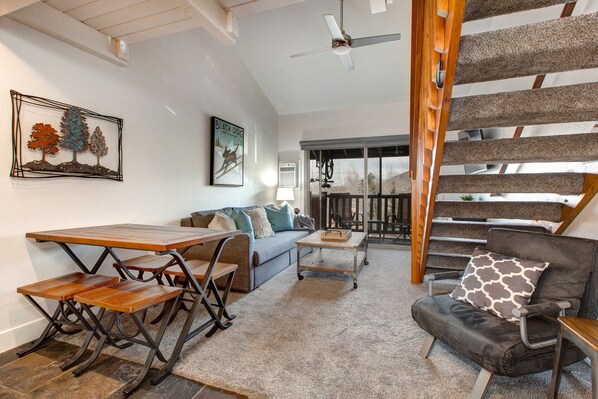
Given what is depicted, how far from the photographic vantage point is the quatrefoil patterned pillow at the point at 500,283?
1.78 metres

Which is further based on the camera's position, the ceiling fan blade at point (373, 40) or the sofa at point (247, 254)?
the ceiling fan blade at point (373, 40)

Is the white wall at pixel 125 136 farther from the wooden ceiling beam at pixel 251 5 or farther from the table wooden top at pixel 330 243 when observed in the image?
the table wooden top at pixel 330 243

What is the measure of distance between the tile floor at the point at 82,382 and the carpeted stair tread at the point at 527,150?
2.06 meters

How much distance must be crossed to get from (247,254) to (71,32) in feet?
7.81

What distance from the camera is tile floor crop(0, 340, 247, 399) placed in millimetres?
1595

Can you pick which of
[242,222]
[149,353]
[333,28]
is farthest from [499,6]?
[242,222]

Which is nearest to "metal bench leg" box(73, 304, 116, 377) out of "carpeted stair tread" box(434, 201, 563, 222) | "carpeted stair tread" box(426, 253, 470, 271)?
"carpeted stair tread" box(434, 201, 563, 222)

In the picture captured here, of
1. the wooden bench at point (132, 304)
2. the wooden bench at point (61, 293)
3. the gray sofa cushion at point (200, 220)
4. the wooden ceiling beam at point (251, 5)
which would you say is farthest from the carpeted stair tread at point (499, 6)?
the gray sofa cushion at point (200, 220)

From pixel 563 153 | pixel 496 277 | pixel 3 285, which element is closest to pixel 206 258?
pixel 3 285

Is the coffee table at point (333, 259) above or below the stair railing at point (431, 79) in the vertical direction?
below

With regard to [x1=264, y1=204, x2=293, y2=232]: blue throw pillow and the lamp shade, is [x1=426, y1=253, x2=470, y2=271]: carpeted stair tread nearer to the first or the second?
[x1=264, y1=204, x2=293, y2=232]: blue throw pillow

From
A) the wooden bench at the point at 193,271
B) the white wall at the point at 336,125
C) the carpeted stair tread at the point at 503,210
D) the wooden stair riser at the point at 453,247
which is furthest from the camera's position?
the white wall at the point at 336,125

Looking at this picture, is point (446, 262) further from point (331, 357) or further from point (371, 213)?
point (371, 213)

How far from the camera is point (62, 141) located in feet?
7.61
